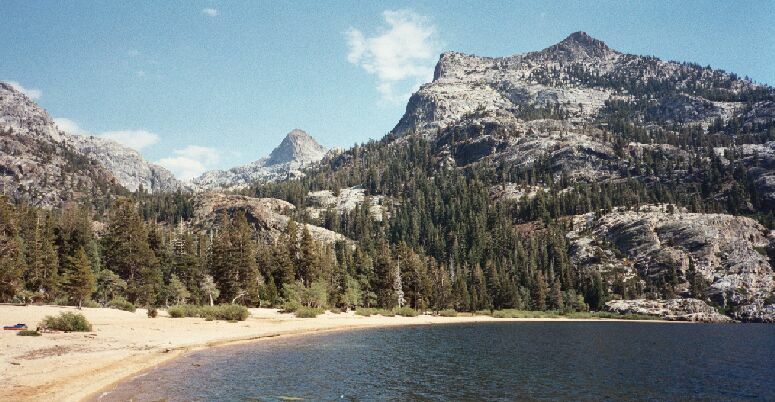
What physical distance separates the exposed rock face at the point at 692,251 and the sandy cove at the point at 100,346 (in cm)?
13583

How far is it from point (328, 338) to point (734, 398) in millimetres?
43976

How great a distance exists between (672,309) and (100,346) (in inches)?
6007

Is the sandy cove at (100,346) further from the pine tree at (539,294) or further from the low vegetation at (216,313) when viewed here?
the pine tree at (539,294)

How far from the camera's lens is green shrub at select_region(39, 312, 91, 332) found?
139ft

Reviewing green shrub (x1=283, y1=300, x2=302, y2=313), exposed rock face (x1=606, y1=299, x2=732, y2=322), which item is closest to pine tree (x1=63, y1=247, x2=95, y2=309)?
green shrub (x1=283, y1=300, x2=302, y2=313)

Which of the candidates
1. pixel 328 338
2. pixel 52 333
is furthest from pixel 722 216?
pixel 52 333

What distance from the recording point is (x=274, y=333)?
2445 inches

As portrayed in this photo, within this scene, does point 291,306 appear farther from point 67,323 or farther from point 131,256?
point 67,323

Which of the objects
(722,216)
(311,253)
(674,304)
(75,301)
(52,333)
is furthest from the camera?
(722,216)

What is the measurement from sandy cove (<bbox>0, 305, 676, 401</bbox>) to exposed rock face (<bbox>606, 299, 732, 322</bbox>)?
10862cm

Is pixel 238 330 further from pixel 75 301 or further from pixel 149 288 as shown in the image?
pixel 149 288

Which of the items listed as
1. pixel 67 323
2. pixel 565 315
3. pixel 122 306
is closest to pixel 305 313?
pixel 122 306

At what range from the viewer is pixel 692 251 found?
166 m

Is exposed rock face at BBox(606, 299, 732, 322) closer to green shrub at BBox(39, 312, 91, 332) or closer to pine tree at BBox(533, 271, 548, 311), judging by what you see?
pine tree at BBox(533, 271, 548, 311)
